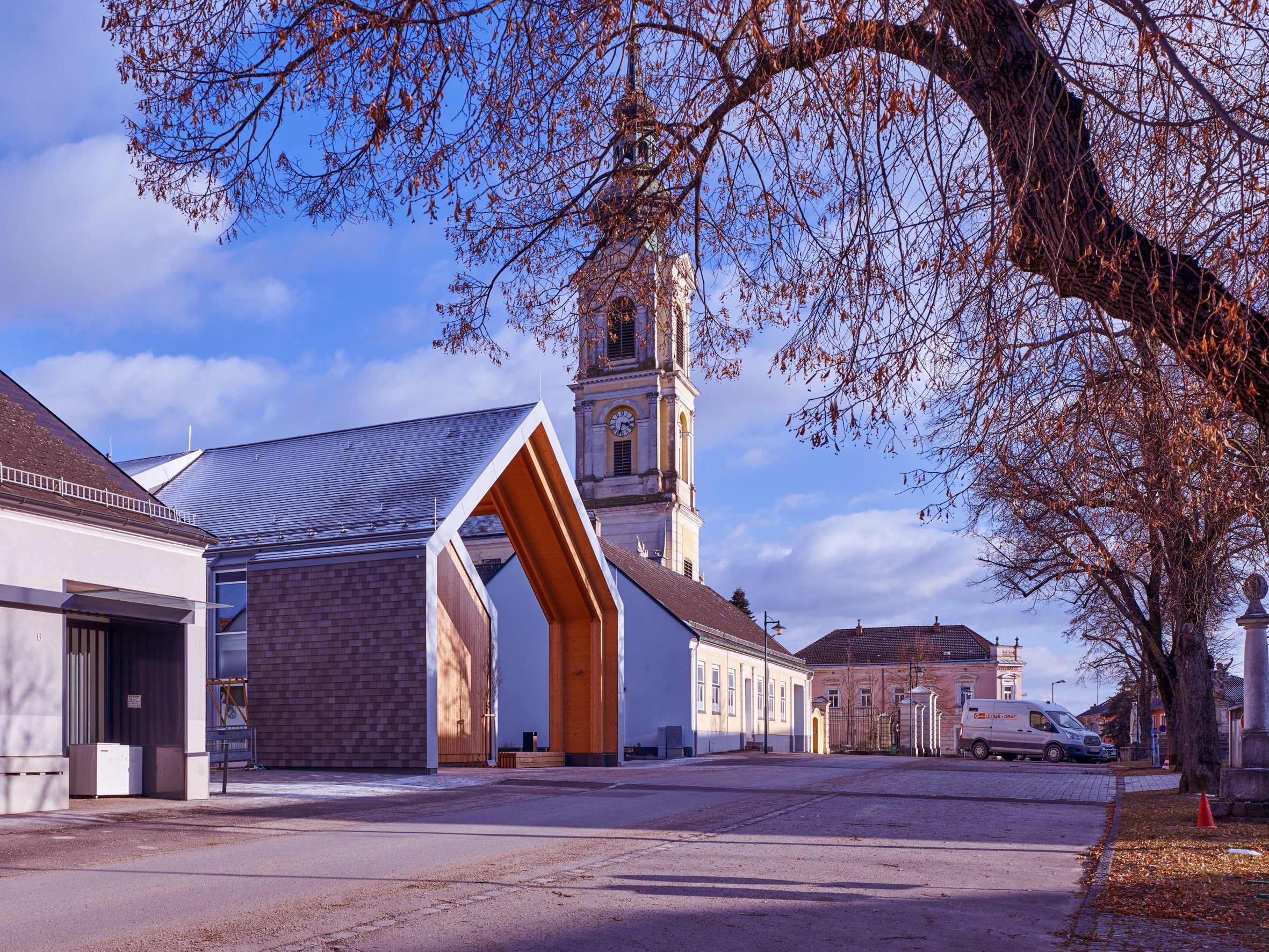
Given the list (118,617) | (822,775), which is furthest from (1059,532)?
(118,617)

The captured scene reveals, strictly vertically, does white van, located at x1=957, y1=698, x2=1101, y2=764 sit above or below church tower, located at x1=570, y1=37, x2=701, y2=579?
below

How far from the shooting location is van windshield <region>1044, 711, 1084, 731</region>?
5181 centimetres

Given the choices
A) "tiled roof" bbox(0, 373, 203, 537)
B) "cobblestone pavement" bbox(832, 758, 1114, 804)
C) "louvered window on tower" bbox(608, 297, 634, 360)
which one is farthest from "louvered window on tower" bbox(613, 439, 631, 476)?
"louvered window on tower" bbox(608, 297, 634, 360)

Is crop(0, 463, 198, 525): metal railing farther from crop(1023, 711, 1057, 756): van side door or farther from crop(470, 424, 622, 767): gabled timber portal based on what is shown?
crop(1023, 711, 1057, 756): van side door

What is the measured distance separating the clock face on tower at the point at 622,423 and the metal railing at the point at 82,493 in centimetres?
6151

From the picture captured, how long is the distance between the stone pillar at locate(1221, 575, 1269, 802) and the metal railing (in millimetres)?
15434

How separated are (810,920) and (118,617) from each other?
44.1 feet

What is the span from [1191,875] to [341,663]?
19622 millimetres

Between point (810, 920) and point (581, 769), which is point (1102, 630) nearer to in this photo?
point (581, 769)

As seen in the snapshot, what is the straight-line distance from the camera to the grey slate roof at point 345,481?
2809 cm

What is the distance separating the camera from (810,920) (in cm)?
851

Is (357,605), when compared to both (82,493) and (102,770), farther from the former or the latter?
(82,493)

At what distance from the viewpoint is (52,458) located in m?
18.6

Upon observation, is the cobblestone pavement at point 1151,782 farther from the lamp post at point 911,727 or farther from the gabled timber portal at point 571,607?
the lamp post at point 911,727
